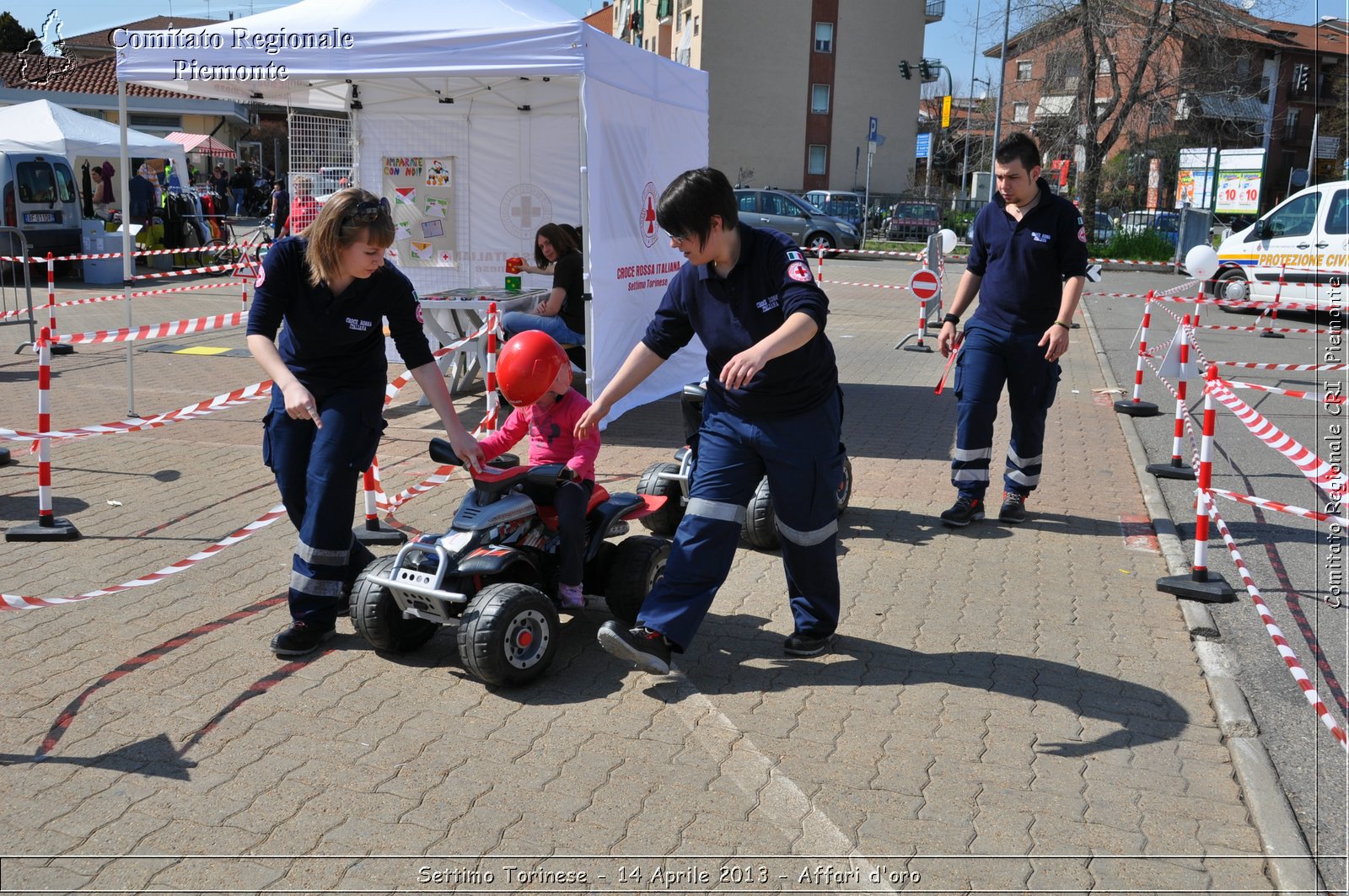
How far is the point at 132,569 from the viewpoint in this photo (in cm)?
562

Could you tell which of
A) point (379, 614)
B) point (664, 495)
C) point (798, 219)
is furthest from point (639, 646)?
point (798, 219)

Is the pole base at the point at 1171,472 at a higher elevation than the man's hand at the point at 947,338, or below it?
below

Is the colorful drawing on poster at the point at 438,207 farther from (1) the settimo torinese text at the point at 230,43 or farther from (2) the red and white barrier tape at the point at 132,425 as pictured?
(2) the red and white barrier tape at the point at 132,425

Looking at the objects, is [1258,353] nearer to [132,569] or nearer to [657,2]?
[132,569]

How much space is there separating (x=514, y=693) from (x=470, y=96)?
339 inches

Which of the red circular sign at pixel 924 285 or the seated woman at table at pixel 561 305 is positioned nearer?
the seated woman at table at pixel 561 305

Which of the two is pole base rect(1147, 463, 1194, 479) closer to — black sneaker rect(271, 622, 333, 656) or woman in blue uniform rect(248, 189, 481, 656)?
woman in blue uniform rect(248, 189, 481, 656)

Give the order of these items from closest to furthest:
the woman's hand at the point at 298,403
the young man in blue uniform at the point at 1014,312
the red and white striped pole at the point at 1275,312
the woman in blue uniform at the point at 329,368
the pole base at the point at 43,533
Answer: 1. the woman's hand at the point at 298,403
2. the woman in blue uniform at the point at 329,368
3. the pole base at the point at 43,533
4. the young man in blue uniform at the point at 1014,312
5. the red and white striped pole at the point at 1275,312

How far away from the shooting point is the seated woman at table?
9.00m

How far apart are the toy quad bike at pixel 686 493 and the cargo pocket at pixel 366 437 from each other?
5.78 feet

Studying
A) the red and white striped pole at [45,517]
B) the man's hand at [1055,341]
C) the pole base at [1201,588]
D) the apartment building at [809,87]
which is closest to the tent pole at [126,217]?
the red and white striped pole at [45,517]

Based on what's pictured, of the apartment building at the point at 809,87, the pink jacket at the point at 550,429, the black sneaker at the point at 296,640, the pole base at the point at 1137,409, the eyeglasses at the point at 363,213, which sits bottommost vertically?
the black sneaker at the point at 296,640

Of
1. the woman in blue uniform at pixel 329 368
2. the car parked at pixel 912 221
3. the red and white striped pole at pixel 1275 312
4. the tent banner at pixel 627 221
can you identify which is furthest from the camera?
the car parked at pixel 912 221

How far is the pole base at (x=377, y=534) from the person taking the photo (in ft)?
20.0
